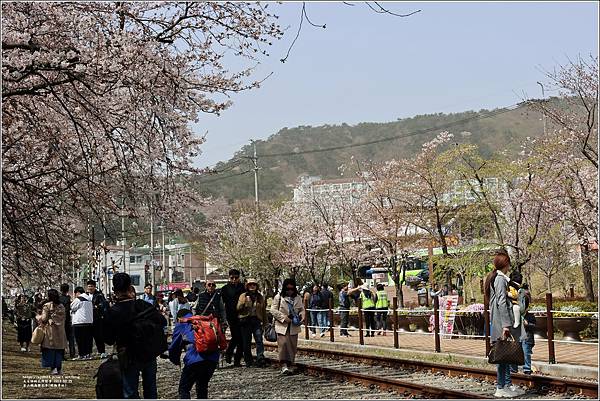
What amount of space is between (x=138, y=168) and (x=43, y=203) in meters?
2.43

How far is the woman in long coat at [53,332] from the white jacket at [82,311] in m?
2.39

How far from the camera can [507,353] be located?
9.59 m

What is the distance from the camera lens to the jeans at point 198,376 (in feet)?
29.4

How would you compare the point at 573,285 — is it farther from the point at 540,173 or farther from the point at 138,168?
the point at 138,168

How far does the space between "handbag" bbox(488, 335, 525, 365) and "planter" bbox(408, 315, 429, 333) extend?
16.0 m

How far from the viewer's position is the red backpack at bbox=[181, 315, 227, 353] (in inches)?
345

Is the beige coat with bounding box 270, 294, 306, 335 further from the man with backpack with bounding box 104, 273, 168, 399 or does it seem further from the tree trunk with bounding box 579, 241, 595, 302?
the tree trunk with bounding box 579, 241, 595, 302

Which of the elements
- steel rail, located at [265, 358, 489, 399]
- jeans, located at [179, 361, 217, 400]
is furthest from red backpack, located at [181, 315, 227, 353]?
steel rail, located at [265, 358, 489, 399]

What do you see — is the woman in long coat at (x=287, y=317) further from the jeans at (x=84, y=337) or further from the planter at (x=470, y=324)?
the planter at (x=470, y=324)

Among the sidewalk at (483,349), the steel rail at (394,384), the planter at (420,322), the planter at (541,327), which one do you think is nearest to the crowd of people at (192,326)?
the steel rail at (394,384)

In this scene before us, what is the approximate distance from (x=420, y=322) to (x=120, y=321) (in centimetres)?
1917

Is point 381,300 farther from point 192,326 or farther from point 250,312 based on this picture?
point 192,326

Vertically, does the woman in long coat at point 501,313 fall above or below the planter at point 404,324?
above

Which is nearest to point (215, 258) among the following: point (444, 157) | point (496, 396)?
point (444, 157)
